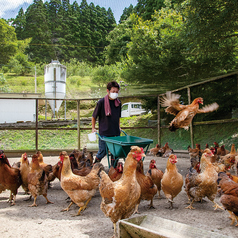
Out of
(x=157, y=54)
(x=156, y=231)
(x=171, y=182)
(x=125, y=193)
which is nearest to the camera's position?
(x=156, y=231)

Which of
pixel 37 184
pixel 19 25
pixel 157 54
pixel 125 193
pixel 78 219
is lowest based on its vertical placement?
pixel 78 219

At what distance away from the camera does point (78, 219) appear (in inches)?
111

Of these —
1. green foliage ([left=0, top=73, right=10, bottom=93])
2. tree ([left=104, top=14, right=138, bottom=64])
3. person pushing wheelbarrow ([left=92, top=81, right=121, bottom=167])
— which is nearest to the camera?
person pushing wheelbarrow ([left=92, top=81, right=121, bottom=167])

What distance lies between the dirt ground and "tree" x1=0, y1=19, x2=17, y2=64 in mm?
21780

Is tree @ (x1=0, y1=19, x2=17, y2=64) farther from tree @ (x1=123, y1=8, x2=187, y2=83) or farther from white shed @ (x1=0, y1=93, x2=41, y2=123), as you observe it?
tree @ (x1=123, y1=8, x2=187, y2=83)

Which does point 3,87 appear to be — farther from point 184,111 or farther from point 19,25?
point 184,111

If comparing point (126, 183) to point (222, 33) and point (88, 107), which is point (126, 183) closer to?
point (222, 33)

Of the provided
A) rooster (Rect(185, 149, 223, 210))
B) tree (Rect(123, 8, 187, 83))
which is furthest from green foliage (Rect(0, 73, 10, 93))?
rooster (Rect(185, 149, 223, 210))

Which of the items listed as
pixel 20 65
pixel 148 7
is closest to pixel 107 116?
pixel 148 7

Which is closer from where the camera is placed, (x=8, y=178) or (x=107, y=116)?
(x=8, y=178)

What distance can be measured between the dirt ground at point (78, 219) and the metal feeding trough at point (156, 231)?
0.62 meters

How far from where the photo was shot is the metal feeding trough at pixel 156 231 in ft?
5.50

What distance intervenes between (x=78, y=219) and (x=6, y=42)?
930 inches

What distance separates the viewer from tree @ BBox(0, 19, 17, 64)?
67.7 feet
